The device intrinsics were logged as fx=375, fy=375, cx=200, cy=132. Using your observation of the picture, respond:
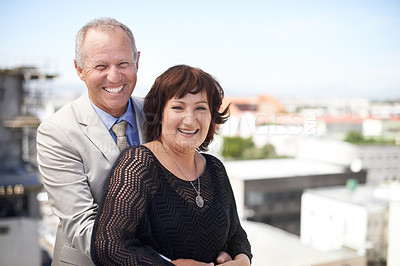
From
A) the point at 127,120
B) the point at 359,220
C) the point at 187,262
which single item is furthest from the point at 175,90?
the point at 359,220

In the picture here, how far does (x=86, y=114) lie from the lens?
899 mm

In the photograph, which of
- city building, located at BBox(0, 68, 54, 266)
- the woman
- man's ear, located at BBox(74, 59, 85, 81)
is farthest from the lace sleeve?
city building, located at BBox(0, 68, 54, 266)

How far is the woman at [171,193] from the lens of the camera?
28.1 inches

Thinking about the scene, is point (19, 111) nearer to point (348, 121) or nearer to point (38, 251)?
point (38, 251)

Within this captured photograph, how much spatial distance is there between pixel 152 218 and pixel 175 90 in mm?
269

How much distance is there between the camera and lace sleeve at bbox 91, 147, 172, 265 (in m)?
0.71

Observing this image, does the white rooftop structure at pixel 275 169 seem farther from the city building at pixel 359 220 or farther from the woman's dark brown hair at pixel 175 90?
the woman's dark brown hair at pixel 175 90

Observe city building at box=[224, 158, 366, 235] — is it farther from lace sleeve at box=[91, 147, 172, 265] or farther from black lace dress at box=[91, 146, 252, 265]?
lace sleeve at box=[91, 147, 172, 265]

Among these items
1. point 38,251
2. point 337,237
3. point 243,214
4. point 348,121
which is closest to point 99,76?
point 337,237

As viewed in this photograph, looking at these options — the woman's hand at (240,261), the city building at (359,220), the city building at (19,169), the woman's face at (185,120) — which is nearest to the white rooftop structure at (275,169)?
the city building at (359,220)

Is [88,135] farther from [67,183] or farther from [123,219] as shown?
[123,219]

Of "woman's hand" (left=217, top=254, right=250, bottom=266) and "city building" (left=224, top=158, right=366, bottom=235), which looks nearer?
"woman's hand" (left=217, top=254, right=250, bottom=266)

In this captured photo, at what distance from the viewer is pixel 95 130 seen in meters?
0.88

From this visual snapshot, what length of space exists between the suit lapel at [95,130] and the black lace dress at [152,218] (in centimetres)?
11
